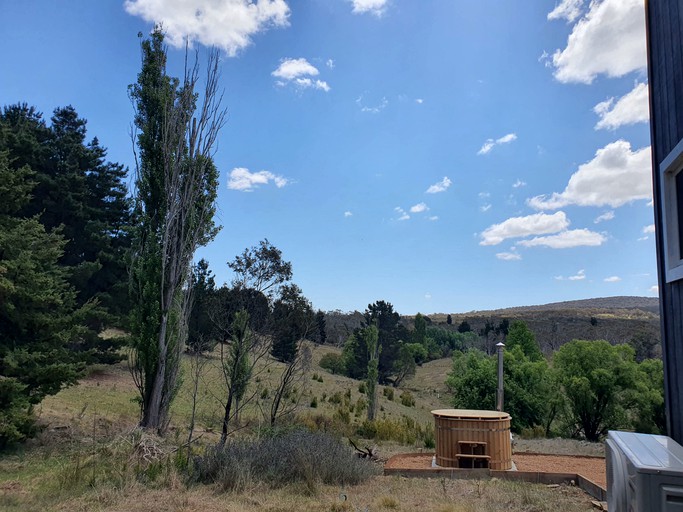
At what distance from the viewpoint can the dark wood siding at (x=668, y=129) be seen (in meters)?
3.57

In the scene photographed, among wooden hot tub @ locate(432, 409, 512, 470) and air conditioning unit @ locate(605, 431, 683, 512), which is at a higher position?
air conditioning unit @ locate(605, 431, 683, 512)

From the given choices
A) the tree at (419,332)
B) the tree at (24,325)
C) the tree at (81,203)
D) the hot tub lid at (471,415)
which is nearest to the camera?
the hot tub lid at (471,415)

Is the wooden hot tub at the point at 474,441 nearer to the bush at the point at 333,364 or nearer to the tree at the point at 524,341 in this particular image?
the tree at the point at 524,341

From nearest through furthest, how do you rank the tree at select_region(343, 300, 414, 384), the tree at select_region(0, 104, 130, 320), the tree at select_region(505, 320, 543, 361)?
the tree at select_region(0, 104, 130, 320) < the tree at select_region(505, 320, 543, 361) < the tree at select_region(343, 300, 414, 384)

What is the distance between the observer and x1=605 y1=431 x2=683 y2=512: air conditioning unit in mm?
2230

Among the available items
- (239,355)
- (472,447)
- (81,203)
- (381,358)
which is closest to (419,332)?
(381,358)

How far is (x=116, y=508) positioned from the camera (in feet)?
18.2

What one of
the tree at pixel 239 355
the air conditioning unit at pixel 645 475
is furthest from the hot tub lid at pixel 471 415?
the air conditioning unit at pixel 645 475

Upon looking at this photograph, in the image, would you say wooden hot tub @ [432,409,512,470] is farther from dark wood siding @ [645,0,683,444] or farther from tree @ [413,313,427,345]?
tree @ [413,313,427,345]

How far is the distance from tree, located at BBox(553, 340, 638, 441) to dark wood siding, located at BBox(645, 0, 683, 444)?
42.3 feet

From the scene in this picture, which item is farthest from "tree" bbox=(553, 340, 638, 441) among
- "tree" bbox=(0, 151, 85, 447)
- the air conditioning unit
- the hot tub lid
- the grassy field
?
"tree" bbox=(0, 151, 85, 447)

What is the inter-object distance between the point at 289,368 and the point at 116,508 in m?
7.17

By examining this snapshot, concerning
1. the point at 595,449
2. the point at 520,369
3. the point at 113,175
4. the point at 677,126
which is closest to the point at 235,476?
the point at 677,126

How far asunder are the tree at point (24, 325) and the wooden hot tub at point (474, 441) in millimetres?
7693
